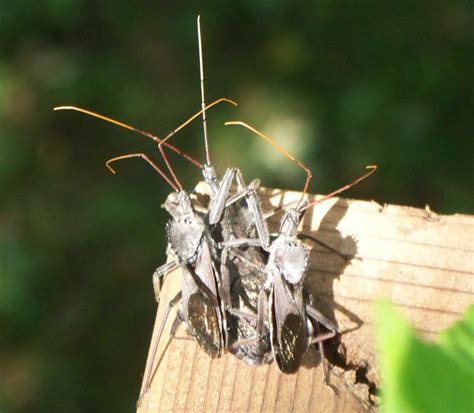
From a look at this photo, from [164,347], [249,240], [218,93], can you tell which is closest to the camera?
[164,347]

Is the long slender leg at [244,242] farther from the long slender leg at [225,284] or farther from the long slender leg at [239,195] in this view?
the long slender leg at [239,195]

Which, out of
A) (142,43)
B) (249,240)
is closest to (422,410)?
(249,240)

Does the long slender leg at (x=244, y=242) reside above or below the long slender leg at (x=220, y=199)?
below

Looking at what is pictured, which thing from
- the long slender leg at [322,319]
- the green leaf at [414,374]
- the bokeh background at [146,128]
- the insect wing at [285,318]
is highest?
the bokeh background at [146,128]

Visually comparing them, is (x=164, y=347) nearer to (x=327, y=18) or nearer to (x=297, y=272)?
(x=297, y=272)

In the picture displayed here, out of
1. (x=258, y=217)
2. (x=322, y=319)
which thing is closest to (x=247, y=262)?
(x=258, y=217)

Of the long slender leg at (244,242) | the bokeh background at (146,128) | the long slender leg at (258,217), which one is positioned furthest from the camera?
Result: the bokeh background at (146,128)

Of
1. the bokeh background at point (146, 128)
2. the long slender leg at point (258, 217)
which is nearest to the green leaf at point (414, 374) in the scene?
the long slender leg at point (258, 217)

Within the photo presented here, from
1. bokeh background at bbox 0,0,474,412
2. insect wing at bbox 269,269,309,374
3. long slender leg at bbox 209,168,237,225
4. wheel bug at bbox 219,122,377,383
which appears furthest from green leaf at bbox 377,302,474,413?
bokeh background at bbox 0,0,474,412
